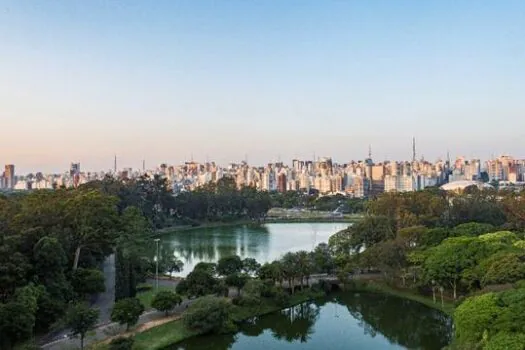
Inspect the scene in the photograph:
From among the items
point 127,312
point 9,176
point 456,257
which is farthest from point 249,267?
point 9,176

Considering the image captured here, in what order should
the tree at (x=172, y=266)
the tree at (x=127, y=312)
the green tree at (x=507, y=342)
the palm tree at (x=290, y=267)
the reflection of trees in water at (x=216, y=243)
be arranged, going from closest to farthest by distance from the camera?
the green tree at (x=507, y=342) → the tree at (x=127, y=312) → the palm tree at (x=290, y=267) → the tree at (x=172, y=266) → the reflection of trees in water at (x=216, y=243)

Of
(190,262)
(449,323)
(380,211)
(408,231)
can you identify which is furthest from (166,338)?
(380,211)

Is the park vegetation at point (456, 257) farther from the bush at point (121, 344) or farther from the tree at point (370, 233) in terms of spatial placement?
the bush at point (121, 344)

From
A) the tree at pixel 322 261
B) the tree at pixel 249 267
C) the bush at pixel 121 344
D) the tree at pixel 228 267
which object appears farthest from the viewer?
the tree at pixel 322 261

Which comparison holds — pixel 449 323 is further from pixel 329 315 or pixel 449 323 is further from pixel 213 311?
pixel 213 311

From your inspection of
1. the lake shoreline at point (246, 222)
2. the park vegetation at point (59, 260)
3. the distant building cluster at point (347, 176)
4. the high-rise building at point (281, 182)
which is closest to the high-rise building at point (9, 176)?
the distant building cluster at point (347, 176)

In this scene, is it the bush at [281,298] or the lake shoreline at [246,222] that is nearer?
the bush at [281,298]

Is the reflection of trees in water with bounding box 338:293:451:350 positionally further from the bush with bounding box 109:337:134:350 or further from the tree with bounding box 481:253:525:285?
the bush with bounding box 109:337:134:350
